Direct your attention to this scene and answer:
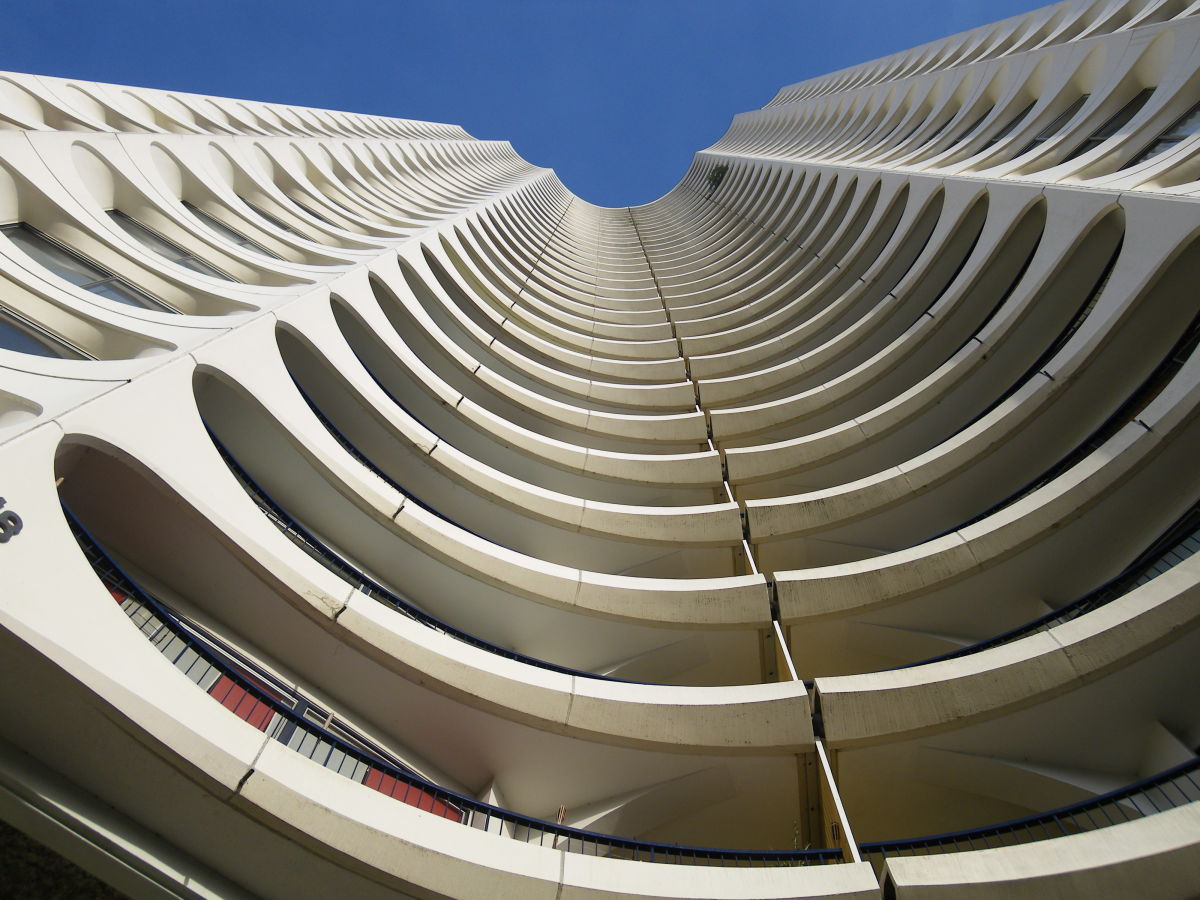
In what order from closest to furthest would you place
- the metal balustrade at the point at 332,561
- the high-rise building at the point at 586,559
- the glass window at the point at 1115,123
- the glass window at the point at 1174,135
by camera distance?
the high-rise building at the point at 586,559 → the metal balustrade at the point at 332,561 → the glass window at the point at 1174,135 → the glass window at the point at 1115,123

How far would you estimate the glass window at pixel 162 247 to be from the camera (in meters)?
12.6

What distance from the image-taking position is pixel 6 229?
10141 mm

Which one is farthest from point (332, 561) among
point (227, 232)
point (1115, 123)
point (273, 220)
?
point (1115, 123)

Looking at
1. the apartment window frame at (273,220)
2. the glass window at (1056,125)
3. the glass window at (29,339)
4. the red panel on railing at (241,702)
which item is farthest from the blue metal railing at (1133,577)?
the apartment window frame at (273,220)

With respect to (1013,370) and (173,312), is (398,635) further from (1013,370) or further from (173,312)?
(1013,370)

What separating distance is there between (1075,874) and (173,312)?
13.6 meters

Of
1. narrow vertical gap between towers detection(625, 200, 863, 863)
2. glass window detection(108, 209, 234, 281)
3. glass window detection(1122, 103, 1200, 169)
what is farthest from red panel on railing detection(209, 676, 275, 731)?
glass window detection(1122, 103, 1200, 169)

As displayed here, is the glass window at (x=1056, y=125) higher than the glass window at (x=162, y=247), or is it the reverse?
the glass window at (x=1056, y=125)

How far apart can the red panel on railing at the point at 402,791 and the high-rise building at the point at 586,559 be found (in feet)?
0.27

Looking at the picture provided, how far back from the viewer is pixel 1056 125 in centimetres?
1798

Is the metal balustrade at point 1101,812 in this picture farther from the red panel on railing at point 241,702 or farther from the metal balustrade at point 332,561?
the red panel on railing at point 241,702

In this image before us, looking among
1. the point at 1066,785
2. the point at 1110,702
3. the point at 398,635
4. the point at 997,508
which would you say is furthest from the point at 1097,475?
the point at 398,635

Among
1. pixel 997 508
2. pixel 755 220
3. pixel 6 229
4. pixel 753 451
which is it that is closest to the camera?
pixel 6 229

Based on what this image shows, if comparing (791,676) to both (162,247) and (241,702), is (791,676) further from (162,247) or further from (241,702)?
(162,247)
